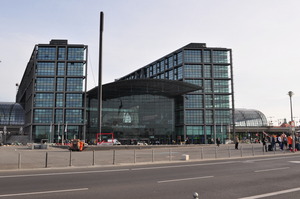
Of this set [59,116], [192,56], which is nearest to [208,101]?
[192,56]

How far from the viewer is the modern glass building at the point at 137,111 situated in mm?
89062

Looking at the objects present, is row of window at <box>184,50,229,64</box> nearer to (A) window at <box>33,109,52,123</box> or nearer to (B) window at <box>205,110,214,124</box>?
(B) window at <box>205,110,214,124</box>

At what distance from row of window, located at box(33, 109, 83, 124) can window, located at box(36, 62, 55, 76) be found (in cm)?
1156

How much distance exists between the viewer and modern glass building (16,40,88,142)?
87.3 metres

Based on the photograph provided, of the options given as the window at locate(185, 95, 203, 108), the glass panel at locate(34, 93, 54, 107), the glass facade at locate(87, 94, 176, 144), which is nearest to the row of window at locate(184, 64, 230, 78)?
the window at locate(185, 95, 203, 108)

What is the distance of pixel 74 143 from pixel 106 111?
167 feet

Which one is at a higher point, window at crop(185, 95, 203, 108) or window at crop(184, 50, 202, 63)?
window at crop(184, 50, 202, 63)

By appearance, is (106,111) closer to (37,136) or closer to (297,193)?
(37,136)

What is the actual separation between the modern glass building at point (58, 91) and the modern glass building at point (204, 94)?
3245 cm

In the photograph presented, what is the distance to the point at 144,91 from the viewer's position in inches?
3661

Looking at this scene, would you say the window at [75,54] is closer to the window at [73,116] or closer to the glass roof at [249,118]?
the window at [73,116]

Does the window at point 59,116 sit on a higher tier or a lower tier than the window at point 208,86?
lower

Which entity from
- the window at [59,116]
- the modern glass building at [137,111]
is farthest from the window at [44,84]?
the modern glass building at [137,111]

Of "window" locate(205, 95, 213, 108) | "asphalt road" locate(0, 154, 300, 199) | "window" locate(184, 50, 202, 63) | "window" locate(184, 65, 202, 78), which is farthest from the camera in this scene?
"window" locate(184, 50, 202, 63)
